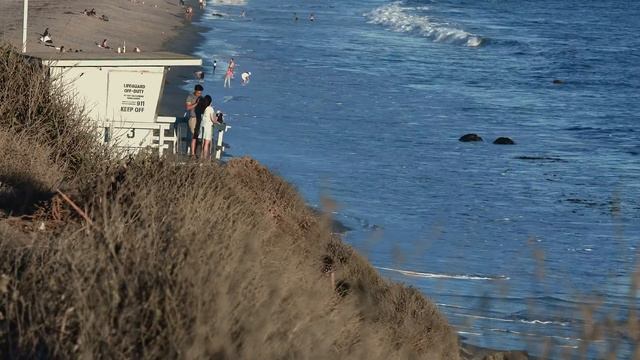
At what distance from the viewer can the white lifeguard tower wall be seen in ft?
54.3

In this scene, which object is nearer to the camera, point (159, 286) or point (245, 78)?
point (159, 286)

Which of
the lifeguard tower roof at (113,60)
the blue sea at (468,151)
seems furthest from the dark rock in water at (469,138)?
the lifeguard tower roof at (113,60)

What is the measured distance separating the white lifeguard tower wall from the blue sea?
3635 millimetres

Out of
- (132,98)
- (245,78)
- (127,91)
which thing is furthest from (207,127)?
(245,78)

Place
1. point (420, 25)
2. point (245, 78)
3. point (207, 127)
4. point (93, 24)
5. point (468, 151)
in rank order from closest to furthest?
point (207, 127) → point (468, 151) → point (245, 78) → point (93, 24) → point (420, 25)

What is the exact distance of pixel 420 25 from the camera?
7706cm

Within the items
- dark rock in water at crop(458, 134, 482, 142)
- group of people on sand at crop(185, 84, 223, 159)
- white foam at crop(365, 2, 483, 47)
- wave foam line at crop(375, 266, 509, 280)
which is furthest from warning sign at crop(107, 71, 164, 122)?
white foam at crop(365, 2, 483, 47)

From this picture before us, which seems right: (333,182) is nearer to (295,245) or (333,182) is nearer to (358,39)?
(295,245)

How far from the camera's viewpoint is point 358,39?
6588 centimetres

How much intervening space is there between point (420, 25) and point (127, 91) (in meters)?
61.3

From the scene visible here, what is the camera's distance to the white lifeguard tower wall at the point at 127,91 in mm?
16547

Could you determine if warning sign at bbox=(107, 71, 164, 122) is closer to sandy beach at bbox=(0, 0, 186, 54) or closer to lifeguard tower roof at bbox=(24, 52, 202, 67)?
lifeguard tower roof at bbox=(24, 52, 202, 67)

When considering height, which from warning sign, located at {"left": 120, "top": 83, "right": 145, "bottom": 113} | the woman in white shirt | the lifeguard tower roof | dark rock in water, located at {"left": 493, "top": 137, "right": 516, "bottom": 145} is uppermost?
the lifeguard tower roof

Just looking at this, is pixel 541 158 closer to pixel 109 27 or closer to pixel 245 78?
pixel 245 78
